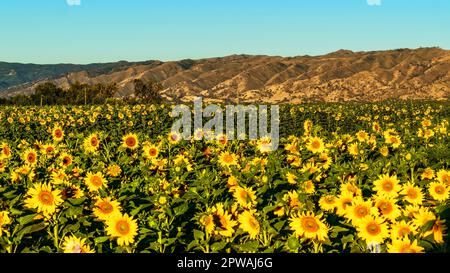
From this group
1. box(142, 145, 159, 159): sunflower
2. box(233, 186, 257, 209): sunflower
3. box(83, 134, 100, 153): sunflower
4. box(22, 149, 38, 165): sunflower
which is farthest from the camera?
box(83, 134, 100, 153): sunflower

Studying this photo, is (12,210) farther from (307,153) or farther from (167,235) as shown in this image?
(307,153)

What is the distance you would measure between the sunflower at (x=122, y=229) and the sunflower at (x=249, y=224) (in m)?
0.89

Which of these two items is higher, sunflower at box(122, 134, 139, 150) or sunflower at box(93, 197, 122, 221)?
sunflower at box(93, 197, 122, 221)

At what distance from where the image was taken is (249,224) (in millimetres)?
4512

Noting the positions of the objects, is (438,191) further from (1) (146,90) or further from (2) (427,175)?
(1) (146,90)

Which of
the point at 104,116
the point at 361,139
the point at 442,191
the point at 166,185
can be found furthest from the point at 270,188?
the point at 104,116

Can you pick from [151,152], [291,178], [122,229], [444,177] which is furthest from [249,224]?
[151,152]

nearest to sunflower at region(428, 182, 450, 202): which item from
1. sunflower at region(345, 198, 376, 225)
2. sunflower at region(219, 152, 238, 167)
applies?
sunflower at region(345, 198, 376, 225)

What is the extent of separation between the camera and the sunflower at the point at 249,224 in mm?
4484

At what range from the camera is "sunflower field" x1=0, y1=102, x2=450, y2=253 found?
14.3ft

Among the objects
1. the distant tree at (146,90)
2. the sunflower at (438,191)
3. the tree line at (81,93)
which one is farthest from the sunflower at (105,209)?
the distant tree at (146,90)

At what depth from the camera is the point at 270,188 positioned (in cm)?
674

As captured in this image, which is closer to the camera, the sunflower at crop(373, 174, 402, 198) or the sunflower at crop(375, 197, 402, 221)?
the sunflower at crop(375, 197, 402, 221)

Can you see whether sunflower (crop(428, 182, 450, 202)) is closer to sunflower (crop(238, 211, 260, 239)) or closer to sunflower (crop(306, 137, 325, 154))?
sunflower (crop(238, 211, 260, 239))
